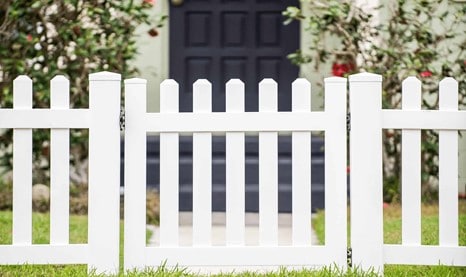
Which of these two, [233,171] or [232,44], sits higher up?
[232,44]

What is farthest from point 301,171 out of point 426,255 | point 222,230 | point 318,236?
point 222,230

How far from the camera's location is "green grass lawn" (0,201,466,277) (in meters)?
4.42

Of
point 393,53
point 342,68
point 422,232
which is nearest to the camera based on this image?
point 422,232

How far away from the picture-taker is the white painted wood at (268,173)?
4484 millimetres

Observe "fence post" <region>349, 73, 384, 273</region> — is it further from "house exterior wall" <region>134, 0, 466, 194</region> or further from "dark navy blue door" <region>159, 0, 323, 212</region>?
"dark navy blue door" <region>159, 0, 323, 212</region>

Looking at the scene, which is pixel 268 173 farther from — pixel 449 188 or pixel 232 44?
pixel 232 44

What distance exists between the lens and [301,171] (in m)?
4.52

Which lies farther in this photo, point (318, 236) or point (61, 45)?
point (61, 45)

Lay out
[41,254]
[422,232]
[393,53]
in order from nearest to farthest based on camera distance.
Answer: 1. [41,254]
2. [422,232]
3. [393,53]

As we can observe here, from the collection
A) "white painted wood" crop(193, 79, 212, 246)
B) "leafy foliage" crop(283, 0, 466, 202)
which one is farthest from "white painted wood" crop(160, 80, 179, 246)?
"leafy foliage" crop(283, 0, 466, 202)

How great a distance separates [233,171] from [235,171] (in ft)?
0.04

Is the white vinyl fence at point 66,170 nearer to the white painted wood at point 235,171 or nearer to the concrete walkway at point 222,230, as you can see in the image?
the white painted wood at point 235,171

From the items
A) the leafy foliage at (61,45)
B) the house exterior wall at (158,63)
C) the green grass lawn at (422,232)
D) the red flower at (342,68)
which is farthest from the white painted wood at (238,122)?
the house exterior wall at (158,63)

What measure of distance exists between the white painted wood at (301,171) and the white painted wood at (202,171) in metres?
0.46
